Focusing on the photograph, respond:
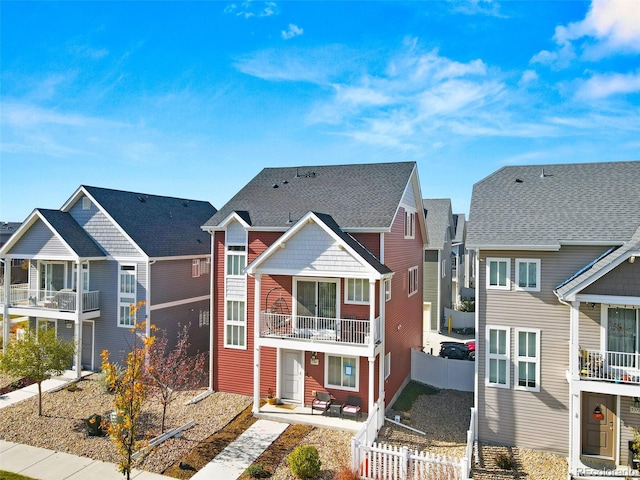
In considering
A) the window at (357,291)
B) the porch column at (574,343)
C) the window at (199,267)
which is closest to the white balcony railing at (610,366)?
the porch column at (574,343)

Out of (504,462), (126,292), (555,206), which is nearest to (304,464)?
(504,462)

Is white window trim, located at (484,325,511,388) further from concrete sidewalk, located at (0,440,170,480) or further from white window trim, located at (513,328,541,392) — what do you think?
concrete sidewalk, located at (0,440,170,480)

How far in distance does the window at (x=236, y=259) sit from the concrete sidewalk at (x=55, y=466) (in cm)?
899

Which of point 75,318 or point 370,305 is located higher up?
point 370,305

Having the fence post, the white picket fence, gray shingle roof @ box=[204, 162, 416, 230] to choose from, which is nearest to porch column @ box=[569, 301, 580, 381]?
the white picket fence

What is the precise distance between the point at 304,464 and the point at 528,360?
8369mm

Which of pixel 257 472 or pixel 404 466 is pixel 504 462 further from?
pixel 257 472

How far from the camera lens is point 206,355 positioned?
2505 cm

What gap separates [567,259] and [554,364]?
3.60m

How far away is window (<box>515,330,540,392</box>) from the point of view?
15336 mm

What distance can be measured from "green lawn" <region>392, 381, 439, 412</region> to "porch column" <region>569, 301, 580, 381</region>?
23.6ft

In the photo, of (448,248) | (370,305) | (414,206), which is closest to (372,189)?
(414,206)

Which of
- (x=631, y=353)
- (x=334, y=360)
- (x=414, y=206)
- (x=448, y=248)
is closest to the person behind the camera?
(x=631, y=353)

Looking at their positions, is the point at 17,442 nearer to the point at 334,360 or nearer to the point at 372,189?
the point at 334,360
